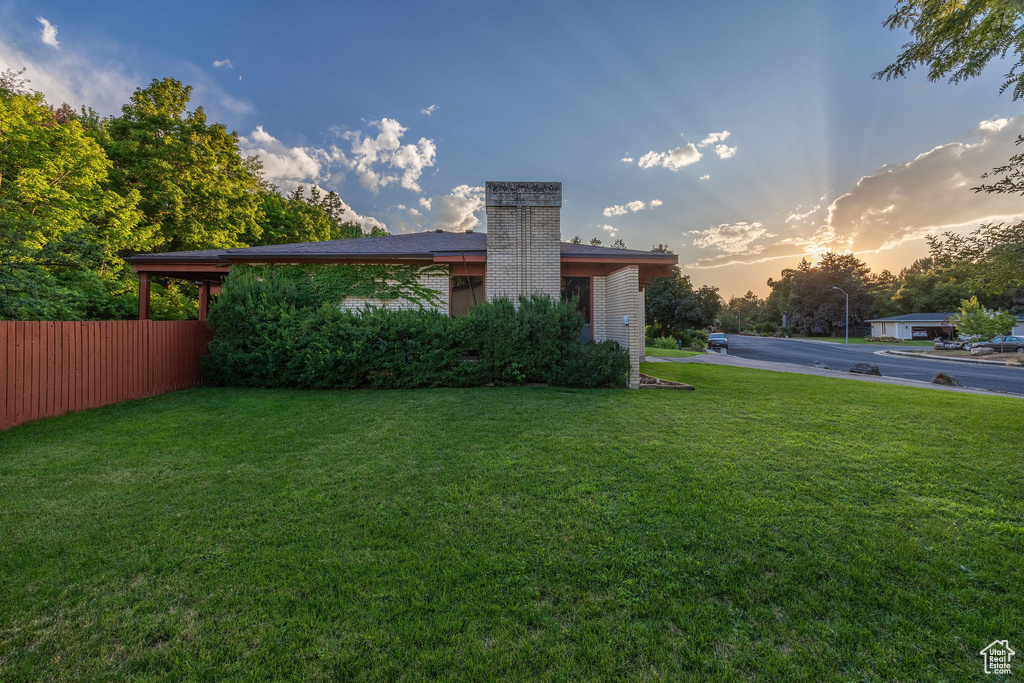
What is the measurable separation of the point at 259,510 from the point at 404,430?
2.19 meters

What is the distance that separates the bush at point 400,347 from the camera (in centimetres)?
789

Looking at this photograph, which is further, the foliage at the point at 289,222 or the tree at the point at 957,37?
the foliage at the point at 289,222

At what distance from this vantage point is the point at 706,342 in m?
32.0

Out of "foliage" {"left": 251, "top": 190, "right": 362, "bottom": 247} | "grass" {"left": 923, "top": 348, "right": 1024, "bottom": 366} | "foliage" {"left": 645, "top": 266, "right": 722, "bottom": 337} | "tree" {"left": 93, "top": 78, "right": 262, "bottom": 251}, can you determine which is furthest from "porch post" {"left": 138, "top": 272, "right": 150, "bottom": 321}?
"grass" {"left": 923, "top": 348, "right": 1024, "bottom": 366}

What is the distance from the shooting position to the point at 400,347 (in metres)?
8.03

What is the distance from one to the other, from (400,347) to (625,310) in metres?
5.31

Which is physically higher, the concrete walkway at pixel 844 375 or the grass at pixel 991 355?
the grass at pixel 991 355

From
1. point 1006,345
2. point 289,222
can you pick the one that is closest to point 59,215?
point 289,222

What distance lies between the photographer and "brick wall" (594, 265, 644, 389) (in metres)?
8.13

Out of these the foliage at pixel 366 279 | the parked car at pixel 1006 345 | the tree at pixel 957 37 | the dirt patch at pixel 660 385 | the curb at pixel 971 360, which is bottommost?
the curb at pixel 971 360

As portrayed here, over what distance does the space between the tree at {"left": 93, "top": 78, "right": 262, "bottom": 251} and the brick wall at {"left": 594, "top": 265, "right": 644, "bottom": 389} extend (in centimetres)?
1785
